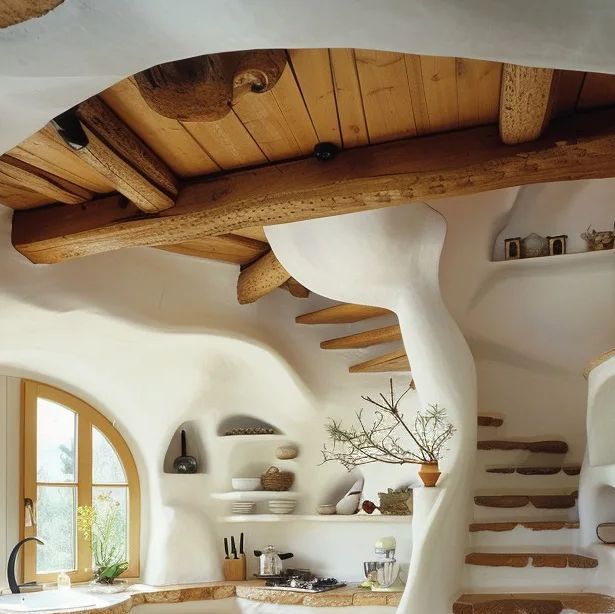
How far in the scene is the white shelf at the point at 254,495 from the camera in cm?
601

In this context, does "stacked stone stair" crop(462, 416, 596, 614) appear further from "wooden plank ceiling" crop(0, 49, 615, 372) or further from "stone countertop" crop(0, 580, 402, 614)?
"wooden plank ceiling" crop(0, 49, 615, 372)

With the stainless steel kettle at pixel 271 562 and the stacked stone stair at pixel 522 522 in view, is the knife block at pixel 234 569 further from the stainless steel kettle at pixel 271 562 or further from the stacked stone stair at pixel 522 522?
the stacked stone stair at pixel 522 522

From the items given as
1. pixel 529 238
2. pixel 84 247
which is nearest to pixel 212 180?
pixel 84 247

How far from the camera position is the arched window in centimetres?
532

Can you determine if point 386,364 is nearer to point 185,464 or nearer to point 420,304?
point 420,304

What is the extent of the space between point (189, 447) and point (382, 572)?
1.78 meters

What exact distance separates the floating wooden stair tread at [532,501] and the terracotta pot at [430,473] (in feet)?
2.00

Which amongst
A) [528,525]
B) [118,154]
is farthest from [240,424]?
[118,154]

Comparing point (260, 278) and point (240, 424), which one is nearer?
point (260, 278)

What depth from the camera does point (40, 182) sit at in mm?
3555

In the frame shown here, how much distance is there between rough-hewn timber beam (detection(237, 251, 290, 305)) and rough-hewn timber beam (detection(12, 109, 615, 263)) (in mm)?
1358

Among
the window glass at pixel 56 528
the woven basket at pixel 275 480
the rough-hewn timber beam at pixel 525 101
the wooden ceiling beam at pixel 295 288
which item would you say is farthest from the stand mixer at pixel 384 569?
the rough-hewn timber beam at pixel 525 101

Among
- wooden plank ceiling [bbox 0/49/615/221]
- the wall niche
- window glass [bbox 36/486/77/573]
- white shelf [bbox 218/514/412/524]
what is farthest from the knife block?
wooden plank ceiling [bbox 0/49/615/221]

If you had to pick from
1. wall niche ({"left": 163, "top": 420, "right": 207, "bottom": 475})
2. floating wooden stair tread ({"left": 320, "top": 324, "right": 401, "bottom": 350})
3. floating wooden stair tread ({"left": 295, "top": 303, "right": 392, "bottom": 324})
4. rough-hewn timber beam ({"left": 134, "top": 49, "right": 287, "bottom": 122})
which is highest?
rough-hewn timber beam ({"left": 134, "top": 49, "right": 287, "bottom": 122})
